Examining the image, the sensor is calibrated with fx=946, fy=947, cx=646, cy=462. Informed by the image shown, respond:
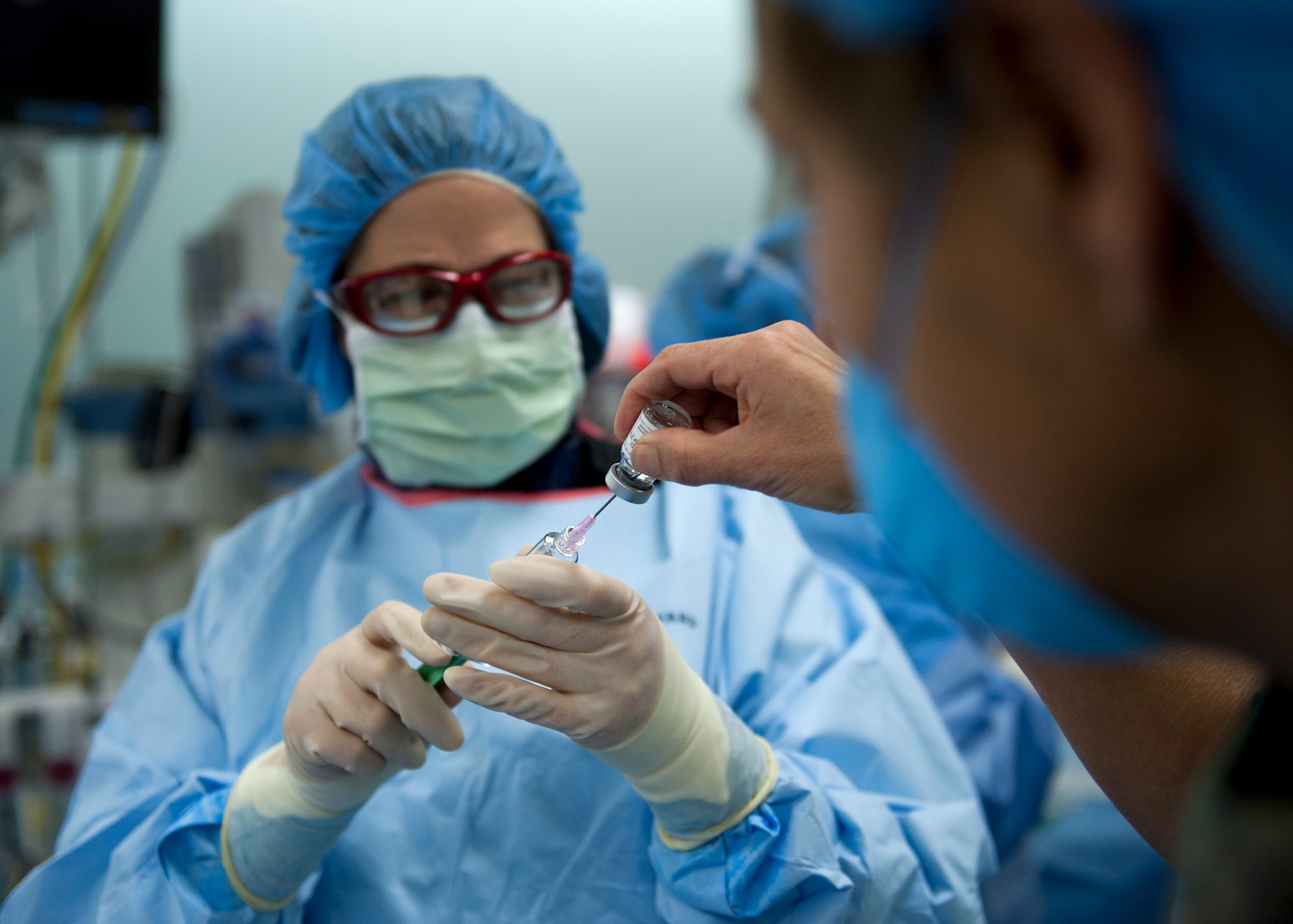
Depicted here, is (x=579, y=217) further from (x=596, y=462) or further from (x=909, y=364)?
(x=909, y=364)

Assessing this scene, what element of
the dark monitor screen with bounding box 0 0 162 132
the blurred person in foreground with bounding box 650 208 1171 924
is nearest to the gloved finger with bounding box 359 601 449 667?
the blurred person in foreground with bounding box 650 208 1171 924

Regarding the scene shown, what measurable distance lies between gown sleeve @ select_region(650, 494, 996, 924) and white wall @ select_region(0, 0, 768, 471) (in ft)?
5.69

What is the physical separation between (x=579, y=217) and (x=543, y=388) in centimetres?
26

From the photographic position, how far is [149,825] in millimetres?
953

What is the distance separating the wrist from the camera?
0.88 m

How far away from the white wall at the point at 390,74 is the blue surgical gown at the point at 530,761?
65.0 inches

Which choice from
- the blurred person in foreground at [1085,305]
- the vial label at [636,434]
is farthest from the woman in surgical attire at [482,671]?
the blurred person in foreground at [1085,305]

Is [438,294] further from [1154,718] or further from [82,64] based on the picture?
[82,64]

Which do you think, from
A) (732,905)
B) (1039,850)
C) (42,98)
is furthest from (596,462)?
(42,98)

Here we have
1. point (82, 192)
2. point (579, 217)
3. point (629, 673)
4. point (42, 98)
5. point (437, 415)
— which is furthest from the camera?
point (82, 192)

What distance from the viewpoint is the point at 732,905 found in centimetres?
89

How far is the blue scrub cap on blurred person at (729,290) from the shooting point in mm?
2123

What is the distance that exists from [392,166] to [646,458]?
22.0 inches

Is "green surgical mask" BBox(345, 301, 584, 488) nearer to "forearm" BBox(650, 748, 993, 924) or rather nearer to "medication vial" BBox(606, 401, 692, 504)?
"medication vial" BBox(606, 401, 692, 504)
